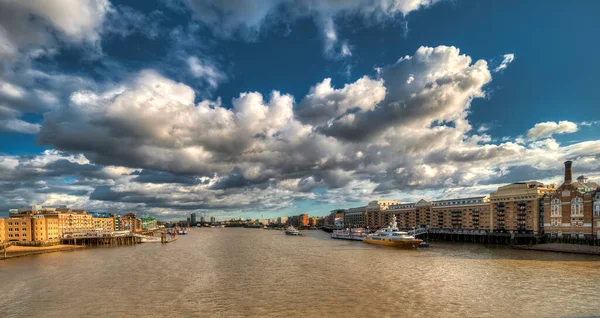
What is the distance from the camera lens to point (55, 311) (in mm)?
29828

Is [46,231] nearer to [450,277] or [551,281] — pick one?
[450,277]

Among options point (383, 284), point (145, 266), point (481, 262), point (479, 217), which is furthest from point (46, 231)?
point (479, 217)

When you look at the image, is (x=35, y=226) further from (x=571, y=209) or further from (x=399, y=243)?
(x=571, y=209)

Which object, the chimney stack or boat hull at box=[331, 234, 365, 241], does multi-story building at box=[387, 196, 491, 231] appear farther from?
boat hull at box=[331, 234, 365, 241]

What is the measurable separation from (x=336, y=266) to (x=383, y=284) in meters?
16.2

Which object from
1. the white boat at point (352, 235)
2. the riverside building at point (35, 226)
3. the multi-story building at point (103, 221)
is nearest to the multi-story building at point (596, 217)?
the white boat at point (352, 235)

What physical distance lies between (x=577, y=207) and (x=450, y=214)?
70.8 m

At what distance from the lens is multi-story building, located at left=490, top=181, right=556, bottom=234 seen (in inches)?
4454

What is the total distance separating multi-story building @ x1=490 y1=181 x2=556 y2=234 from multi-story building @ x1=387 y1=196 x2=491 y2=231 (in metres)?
6.44

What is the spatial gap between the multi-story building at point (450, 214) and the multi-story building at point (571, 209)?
36792mm

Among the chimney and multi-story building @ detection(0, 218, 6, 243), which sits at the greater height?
the chimney

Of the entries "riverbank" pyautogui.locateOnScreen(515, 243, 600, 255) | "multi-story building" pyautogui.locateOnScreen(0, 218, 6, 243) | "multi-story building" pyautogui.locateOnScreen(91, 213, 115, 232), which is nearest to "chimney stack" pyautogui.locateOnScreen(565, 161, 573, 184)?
"riverbank" pyautogui.locateOnScreen(515, 243, 600, 255)

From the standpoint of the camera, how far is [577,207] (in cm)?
9056

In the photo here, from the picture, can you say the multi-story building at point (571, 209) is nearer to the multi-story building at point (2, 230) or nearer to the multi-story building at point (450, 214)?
the multi-story building at point (450, 214)
